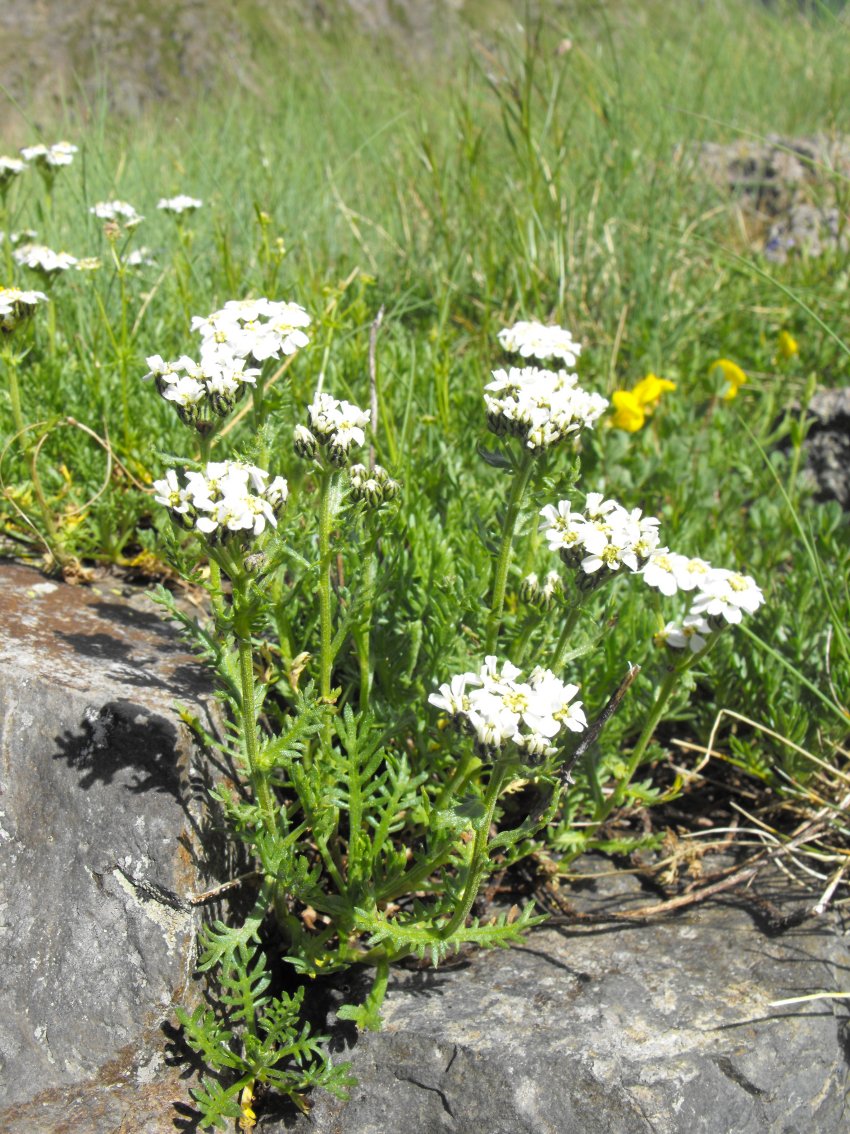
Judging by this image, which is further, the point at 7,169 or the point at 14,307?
the point at 7,169

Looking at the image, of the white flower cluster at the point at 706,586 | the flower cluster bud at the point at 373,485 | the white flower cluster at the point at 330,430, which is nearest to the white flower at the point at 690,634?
the white flower cluster at the point at 706,586

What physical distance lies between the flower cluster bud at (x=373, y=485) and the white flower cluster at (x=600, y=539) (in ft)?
1.30

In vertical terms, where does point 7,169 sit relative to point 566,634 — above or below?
above

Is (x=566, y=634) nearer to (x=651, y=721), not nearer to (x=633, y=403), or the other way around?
(x=651, y=721)

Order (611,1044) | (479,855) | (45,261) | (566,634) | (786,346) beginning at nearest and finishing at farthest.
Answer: (479,855) → (566,634) → (611,1044) → (45,261) → (786,346)

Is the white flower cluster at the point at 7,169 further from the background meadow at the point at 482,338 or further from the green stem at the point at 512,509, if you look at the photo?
the green stem at the point at 512,509

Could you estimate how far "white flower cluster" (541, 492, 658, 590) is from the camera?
2.01 m

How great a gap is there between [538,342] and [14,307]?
1.55 m

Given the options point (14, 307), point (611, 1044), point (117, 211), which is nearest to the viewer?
point (611, 1044)

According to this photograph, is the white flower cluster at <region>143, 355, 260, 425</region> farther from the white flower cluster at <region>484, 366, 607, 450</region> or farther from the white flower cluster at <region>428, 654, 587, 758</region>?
the white flower cluster at <region>428, 654, 587, 758</region>

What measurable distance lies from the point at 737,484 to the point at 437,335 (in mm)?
1474

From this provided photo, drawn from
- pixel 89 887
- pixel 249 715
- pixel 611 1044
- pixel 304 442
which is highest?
pixel 304 442

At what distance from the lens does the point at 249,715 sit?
2031 mm

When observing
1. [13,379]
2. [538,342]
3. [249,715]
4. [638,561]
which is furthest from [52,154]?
[638,561]
